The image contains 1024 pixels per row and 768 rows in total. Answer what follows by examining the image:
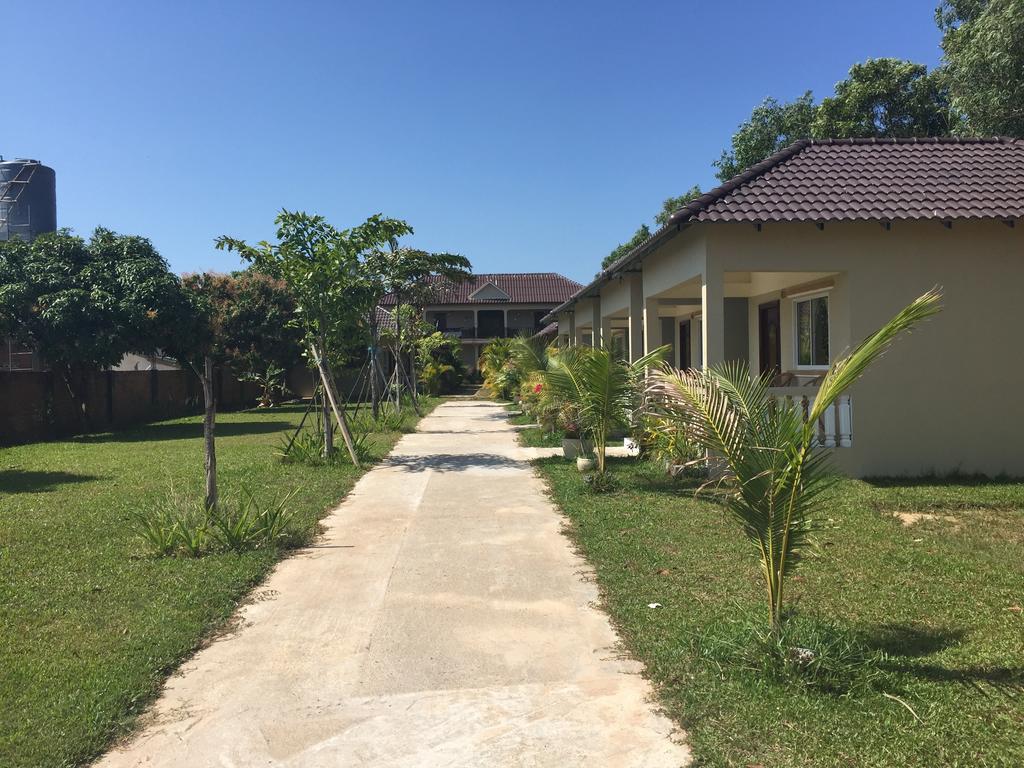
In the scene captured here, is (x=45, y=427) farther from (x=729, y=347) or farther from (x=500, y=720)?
(x=500, y=720)

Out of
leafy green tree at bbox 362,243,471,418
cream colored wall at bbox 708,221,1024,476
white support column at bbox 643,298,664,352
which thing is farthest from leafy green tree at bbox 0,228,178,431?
cream colored wall at bbox 708,221,1024,476

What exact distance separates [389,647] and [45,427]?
684 inches

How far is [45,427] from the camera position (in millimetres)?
19203

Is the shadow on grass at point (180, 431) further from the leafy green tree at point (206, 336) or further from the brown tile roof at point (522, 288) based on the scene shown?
the brown tile roof at point (522, 288)

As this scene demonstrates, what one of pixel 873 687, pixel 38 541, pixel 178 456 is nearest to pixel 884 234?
pixel 873 687

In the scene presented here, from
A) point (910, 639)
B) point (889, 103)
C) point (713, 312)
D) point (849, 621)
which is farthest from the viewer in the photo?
point (889, 103)

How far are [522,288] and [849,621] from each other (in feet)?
162

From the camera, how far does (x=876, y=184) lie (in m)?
11.0

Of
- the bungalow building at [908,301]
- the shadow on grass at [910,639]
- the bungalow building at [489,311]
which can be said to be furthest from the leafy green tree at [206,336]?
the bungalow building at [489,311]

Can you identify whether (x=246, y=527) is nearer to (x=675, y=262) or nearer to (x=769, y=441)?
(x=769, y=441)

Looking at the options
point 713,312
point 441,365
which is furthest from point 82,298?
point 441,365

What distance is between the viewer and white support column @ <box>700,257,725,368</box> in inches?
419

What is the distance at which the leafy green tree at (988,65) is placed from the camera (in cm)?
1588

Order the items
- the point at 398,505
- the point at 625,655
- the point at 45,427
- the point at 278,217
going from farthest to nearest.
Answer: the point at 45,427 < the point at 278,217 < the point at 398,505 < the point at 625,655
